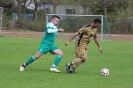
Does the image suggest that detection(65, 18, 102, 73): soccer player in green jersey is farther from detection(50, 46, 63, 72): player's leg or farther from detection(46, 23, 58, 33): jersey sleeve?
detection(46, 23, 58, 33): jersey sleeve

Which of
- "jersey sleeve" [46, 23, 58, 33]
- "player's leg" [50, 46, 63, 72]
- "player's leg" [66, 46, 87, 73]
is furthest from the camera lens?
"player's leg" [50, 46, 63, 72]

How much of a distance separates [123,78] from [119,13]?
36.0 meters

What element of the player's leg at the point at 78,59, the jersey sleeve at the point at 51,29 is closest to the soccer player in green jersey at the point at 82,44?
the player's leg at the point at 78,59

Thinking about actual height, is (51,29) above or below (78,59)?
above

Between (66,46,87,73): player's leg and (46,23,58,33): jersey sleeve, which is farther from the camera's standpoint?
(66,46,87,73): player's leg

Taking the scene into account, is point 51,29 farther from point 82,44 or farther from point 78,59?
point 78,59

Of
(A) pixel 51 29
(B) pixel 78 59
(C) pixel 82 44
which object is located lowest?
(B) pixel 78 59

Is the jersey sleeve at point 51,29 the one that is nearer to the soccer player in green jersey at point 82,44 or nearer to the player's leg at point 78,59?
the soccer player in green jersey at point 82,44

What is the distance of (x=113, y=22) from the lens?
145 ft

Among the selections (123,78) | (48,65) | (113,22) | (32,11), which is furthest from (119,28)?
(123,78)

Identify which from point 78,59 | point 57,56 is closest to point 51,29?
point 57,56

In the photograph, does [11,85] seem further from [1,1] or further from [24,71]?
[1,1]

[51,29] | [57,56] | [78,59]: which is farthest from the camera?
[57,56]

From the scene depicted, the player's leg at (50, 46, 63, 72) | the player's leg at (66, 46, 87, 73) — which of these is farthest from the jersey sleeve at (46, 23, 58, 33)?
the player's leg at (66, 46, 87, 73)
